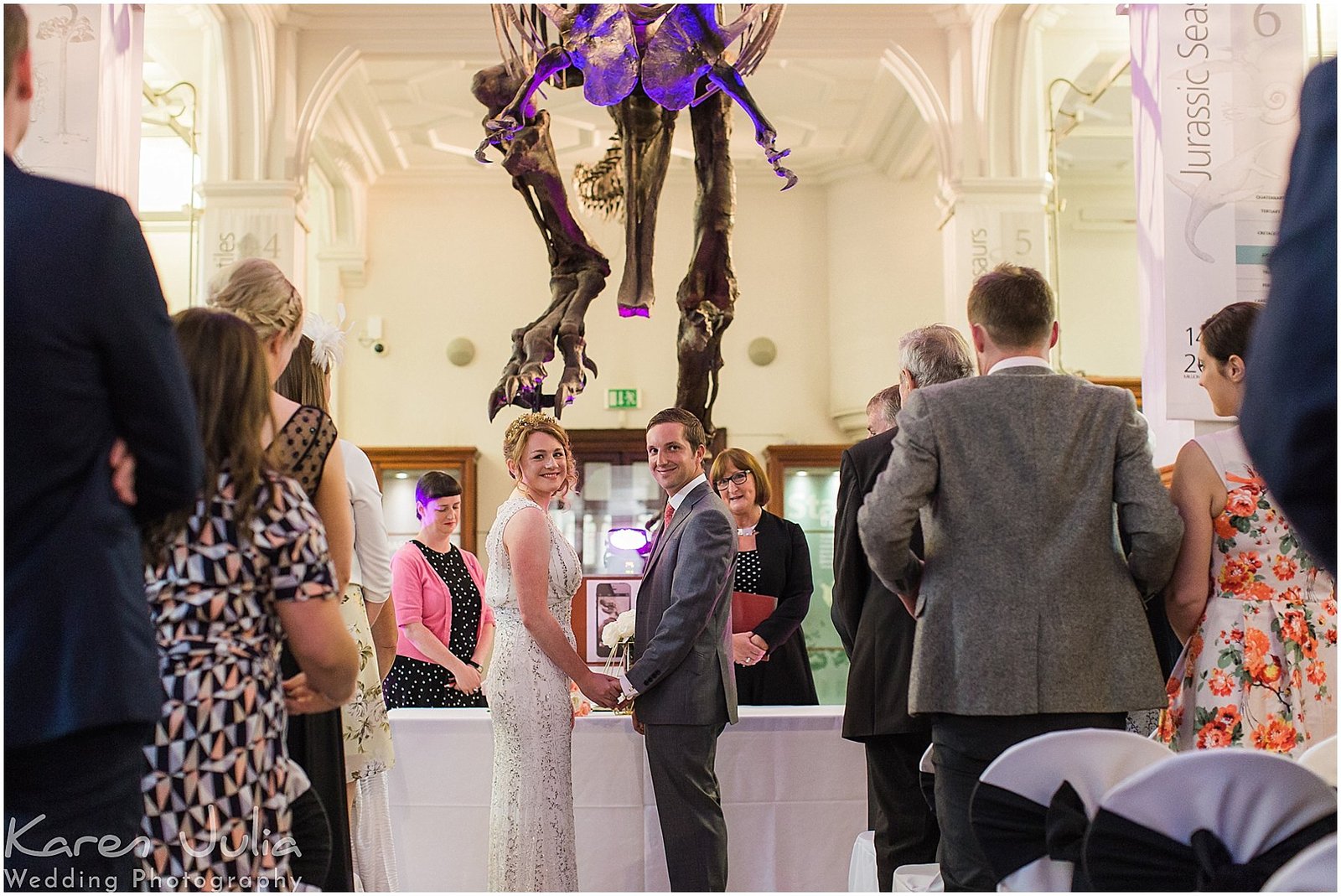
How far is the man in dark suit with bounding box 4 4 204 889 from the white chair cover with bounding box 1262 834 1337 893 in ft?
4.34

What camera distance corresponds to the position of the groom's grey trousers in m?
3.41

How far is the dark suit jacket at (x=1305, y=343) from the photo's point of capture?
4.25 ft

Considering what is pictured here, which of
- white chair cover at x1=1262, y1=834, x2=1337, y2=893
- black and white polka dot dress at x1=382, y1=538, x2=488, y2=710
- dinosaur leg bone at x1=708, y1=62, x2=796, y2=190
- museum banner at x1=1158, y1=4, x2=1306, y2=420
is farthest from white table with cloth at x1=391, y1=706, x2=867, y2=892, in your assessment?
white chair cover at x1=1262, y1=834, x2=1337, y2=893

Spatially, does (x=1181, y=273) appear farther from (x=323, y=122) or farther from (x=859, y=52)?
(x=323, y=122)

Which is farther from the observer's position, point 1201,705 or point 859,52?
point 859,52

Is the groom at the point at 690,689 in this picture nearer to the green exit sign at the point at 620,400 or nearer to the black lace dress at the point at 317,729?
the black lace dress at the point at 317,729

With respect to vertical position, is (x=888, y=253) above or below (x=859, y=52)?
below

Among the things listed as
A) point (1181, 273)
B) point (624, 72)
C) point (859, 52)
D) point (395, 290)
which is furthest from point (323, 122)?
point (1181, 273)

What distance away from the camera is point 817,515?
37.0ft

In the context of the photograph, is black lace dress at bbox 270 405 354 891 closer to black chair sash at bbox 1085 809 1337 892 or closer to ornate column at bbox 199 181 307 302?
black chair sash at bbox 1085 809 1337 892

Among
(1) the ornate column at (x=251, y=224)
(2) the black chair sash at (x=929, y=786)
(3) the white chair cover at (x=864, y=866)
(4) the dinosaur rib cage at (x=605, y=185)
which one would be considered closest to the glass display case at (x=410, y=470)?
(1) the ornate column at (x=251, y=224)

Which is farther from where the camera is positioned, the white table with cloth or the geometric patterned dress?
the white table with cloth

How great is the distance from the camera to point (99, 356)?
1565 mm

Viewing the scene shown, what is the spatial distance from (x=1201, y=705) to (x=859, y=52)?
685 cm
